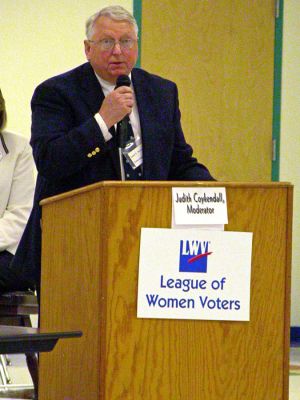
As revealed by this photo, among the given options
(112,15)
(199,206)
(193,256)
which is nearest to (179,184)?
(199,206)

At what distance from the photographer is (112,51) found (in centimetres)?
310

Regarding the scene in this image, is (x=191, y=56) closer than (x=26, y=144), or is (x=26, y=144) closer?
(x=26, y=144)

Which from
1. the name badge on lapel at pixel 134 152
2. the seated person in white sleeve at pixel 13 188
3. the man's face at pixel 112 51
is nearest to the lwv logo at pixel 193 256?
the name badge on lapel at pixel 134 152

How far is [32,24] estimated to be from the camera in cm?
690

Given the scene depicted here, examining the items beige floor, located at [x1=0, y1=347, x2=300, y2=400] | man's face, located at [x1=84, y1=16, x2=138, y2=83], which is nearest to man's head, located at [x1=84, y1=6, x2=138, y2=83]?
man's face, located at [x1=84, y1=16, x2=138, y2=83]

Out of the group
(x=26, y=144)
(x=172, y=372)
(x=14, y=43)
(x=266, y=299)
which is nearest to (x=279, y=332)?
(x=266, y=299)

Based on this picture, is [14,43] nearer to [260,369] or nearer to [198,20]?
[198,20]

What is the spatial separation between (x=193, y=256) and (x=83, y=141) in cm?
67

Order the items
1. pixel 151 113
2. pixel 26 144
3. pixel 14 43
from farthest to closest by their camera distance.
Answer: pixel 14 43
pixel 26 144
pixel 151 113

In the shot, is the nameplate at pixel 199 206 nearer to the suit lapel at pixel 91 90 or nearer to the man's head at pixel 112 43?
the suit lapel at pixel 91 90

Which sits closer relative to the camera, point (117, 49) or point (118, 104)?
point (118, 104)

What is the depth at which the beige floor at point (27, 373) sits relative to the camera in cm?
480

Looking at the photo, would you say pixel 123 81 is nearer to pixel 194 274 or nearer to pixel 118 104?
pixel 118 104

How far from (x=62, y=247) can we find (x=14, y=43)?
14.7 ft
